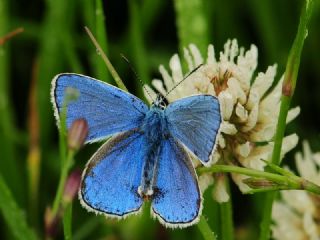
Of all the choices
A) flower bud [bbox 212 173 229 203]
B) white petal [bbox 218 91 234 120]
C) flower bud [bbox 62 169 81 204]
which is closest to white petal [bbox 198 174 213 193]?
flower bud [bbox 212 173 229 203]

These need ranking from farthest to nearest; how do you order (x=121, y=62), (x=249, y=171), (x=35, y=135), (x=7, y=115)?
(x=121, y=62)
(x=7, y=115)
(x=35, y=135)
(x=249, y=171)

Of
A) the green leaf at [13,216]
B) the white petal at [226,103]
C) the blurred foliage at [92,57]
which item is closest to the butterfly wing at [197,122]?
the white petal at [226,103]

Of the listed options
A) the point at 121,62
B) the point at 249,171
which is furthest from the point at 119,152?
the point at 121,62

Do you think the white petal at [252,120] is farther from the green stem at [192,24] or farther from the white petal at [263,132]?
the green stem at [192,24]

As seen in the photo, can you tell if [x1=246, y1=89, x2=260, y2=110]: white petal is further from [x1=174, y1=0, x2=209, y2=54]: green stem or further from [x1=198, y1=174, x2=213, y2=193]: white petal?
[x1=174, y1=0, x2=209, y2=54]: green stem

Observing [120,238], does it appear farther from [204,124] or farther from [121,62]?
[121,62]

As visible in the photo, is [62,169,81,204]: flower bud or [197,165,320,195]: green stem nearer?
[62,169,81,204]: flower bud
